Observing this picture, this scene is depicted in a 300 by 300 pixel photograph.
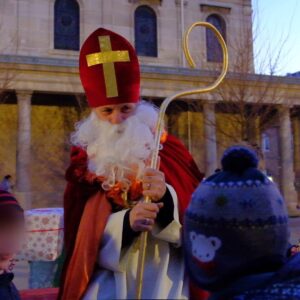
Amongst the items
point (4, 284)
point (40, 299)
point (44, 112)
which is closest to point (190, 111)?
point (44, 112)

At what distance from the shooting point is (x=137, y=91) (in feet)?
8.48

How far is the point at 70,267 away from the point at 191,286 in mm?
542

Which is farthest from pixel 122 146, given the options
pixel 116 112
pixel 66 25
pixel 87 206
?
pixel 66 25

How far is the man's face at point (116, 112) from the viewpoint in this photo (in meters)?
2.51

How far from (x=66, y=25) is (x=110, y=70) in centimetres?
2119

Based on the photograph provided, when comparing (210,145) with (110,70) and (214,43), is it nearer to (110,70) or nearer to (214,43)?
(214,43)

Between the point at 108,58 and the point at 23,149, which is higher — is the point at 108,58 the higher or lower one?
the lower one

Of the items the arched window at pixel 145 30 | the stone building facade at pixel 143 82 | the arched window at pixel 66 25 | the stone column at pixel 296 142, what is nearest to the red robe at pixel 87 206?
the stone building facade at pixel 143 82

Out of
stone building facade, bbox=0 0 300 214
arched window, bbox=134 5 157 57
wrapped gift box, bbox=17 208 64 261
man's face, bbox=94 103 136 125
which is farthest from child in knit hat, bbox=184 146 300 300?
arched window, bbox=134 5 157 57

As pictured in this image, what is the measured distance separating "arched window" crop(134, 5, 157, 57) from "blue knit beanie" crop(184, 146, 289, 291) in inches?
899

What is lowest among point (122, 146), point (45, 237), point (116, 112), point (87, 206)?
point (45, 237)

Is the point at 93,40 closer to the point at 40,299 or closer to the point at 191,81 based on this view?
the point at 40,299

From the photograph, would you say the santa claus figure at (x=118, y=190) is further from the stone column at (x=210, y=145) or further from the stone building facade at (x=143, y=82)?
the stone column at (x=210, y=145)

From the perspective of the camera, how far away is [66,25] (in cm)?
2284
